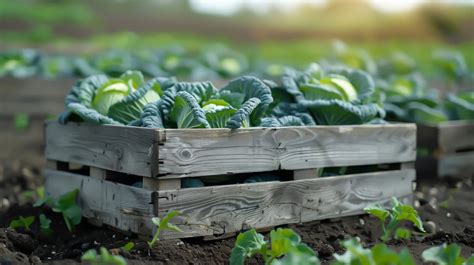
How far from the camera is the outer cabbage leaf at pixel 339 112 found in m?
3.76

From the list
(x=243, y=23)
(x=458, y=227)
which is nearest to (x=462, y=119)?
(x=458, y=227)

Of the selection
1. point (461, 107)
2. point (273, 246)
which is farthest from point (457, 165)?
point (273, 246)

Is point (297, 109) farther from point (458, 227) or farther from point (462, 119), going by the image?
point (462, 119)

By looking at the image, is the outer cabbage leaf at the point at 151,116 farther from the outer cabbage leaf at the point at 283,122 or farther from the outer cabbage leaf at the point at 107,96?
the outer cabbage leaf at the point at 283,122

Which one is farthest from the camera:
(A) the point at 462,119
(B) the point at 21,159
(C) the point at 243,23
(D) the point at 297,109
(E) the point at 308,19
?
(E) the point at 308,19

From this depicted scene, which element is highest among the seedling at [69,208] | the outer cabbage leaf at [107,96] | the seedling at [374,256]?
the outer cabbage leaf at [107,96]

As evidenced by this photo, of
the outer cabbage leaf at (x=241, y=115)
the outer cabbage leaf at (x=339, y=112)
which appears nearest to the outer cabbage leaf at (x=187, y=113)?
A: the outer cabbage leaf at (x=241, y=115)

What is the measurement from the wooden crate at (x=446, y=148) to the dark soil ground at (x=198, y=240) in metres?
0.82

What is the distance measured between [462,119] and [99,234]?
3.78 metres

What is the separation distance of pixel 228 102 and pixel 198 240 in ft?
2.67

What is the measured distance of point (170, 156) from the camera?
3002 millimetres

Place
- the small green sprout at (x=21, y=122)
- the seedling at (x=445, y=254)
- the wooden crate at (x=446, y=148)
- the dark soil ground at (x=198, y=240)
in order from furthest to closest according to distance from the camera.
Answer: the small green sprout at (x=21, y=122), the wooden crate at (x=446, y=148), the dark soil ground at (x=198, y=240), the seedling at (x=445, y=254)

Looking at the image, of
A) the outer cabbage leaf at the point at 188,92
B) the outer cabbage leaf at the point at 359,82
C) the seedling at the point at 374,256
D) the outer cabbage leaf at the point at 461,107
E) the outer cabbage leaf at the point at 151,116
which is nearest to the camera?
the seedling at the point at 374,256

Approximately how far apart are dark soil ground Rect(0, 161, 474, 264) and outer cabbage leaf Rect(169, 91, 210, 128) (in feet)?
1.97
